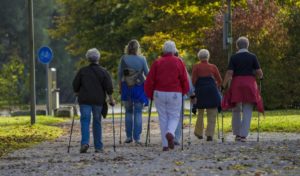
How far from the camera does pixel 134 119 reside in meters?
20.0

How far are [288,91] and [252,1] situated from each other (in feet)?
16.5

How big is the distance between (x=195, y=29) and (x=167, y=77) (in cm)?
3149

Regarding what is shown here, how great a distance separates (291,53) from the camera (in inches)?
1660

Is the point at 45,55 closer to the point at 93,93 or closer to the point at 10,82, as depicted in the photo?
the point at 10,82

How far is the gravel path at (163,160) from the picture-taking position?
41.6ft

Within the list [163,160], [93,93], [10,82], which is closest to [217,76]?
[93,93]

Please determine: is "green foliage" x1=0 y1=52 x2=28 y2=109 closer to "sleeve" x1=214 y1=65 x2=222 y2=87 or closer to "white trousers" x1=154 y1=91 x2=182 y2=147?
"sleeve" x1=214 y1=65 x2=222 y2=87

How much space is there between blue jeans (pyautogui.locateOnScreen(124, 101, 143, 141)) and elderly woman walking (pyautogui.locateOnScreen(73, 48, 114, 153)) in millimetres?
1968

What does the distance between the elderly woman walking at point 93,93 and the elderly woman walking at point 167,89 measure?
89 cm

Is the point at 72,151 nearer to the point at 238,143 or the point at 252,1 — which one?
the point at 238,143

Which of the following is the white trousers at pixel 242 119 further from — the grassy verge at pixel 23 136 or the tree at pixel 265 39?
the tree at pixel 265 39

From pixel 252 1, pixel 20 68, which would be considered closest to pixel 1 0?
pixel 20 68

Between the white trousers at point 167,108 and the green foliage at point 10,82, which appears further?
the green foliage at point 10,82

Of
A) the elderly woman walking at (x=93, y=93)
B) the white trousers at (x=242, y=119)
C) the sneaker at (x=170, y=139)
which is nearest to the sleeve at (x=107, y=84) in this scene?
the elderly woman walking at (x=93, y=93)
